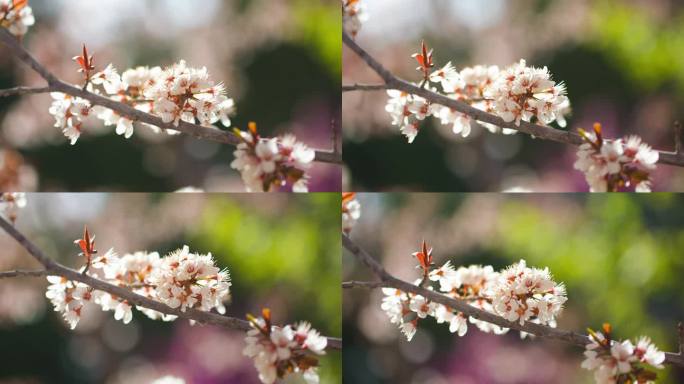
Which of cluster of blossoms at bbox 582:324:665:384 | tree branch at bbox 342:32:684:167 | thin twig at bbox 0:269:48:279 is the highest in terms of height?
tree branch at bbox 342:32:684:167

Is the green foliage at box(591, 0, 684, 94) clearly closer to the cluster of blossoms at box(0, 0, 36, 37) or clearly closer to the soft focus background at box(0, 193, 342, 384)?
the soft focus background at box(0, 193, 342, 384)

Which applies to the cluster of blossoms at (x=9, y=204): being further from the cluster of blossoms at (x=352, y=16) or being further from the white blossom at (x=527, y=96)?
the white blossom at (x=527, y=96)

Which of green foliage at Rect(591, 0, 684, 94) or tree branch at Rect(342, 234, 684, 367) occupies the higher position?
green foliage at Rect(591, 0, 684, 94)

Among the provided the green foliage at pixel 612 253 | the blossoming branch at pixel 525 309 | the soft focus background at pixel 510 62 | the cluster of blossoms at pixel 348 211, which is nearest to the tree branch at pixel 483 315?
the blossoming branch at pixel 525 309

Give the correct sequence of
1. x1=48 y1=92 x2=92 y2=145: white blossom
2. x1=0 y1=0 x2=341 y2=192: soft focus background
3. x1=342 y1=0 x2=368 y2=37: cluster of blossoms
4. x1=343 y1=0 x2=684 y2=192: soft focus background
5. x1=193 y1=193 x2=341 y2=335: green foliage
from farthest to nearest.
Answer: x1=193 y1=193 x2=341 y2=335: green foliage
x1=0 y1=0 x2=341 y2=192: soft focus background
x1=343 y1=0 x2=684 y2=192: soft focus background
x1=342 y1=0 x2=368 y2=37: cluster of blossoms
x1=48 y1=92 x2=92 y2=145: white blossom

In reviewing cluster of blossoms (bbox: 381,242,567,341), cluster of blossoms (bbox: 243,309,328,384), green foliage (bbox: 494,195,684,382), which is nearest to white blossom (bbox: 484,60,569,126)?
cluster of blossoms (bbox: 381,242,567,341)

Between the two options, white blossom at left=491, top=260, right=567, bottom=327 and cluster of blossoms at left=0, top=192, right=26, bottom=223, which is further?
cluster of blossoms at left=0, top=192, right=26, bottom=223
